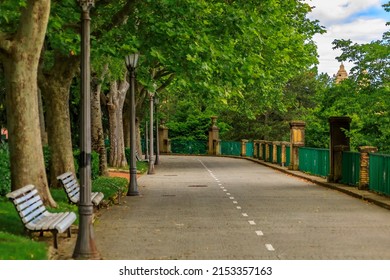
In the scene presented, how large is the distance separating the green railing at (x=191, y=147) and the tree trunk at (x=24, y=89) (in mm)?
68746

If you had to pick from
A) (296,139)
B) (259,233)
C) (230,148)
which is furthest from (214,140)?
(259,233)

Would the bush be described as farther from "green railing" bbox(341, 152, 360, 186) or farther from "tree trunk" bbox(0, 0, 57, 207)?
"green railing" bbox(341, 152, 360, 186)

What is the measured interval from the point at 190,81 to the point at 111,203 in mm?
4321

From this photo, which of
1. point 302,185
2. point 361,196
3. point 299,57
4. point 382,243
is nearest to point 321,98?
point 302,185

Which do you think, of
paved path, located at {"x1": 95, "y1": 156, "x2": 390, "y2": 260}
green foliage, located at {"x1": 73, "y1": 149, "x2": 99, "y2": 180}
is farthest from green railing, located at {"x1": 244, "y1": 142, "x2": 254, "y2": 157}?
paved path, located at {"x1": 95, "y1": 156, "x2": 390, "y2": 260}

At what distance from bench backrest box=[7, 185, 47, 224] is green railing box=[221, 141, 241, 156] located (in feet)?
188

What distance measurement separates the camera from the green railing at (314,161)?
3195 centimetres

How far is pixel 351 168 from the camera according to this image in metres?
26.9

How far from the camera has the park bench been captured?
465 inches

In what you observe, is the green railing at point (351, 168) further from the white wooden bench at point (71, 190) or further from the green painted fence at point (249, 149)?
the green painted fence at point (249, 149)

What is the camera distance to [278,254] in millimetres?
11547

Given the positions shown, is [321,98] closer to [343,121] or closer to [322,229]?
[343,121]

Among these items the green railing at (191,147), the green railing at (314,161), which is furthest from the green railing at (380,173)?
the green railing at (191,147)

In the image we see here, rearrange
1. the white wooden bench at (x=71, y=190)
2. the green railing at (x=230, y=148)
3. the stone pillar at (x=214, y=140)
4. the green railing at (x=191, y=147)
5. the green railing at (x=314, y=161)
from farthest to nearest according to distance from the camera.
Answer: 1. the green railing at (x=191, y=147)
2. the stone pillar at (x=214, y=140)
3. the green railing at (x=230, y=148)
4. the green railing at (x=314, y=161)
5. the white wooden bench at (x=71, y=190)
